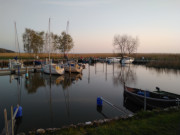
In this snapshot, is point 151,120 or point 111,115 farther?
point 111,115

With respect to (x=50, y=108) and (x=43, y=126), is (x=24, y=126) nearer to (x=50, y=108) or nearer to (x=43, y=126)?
(x=43, y=126)

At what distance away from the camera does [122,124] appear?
19.9 feet

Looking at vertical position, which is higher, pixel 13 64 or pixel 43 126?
pixel 13 64

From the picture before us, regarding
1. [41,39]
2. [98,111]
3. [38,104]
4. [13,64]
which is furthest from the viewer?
[41,39]

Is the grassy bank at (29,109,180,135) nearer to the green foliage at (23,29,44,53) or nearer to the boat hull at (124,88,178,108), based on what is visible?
the boat hull at (124,88,178,108)

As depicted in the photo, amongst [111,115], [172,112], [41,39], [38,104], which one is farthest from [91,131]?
[41,39]

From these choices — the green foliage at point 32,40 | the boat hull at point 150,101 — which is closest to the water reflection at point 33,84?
the boat hull at point 150,101

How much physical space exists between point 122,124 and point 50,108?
256 inches

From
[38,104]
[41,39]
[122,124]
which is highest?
[41,39]

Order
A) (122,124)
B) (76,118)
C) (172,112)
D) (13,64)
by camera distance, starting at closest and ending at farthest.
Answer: (122,124), (172,112), (76,118), (13,64)

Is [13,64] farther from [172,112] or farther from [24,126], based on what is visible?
[172,112]

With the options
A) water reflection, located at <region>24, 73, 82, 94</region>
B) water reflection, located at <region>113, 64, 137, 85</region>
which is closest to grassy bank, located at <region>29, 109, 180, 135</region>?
water reflection, located at <region>24, 73, 82, 94</region>

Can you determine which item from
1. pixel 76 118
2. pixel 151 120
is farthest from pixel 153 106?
pixel 76 118

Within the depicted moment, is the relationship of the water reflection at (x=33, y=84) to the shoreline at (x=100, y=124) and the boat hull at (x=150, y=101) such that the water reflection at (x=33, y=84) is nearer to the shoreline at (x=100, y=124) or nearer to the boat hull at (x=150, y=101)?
the shoreline at (x=100, y=124)
